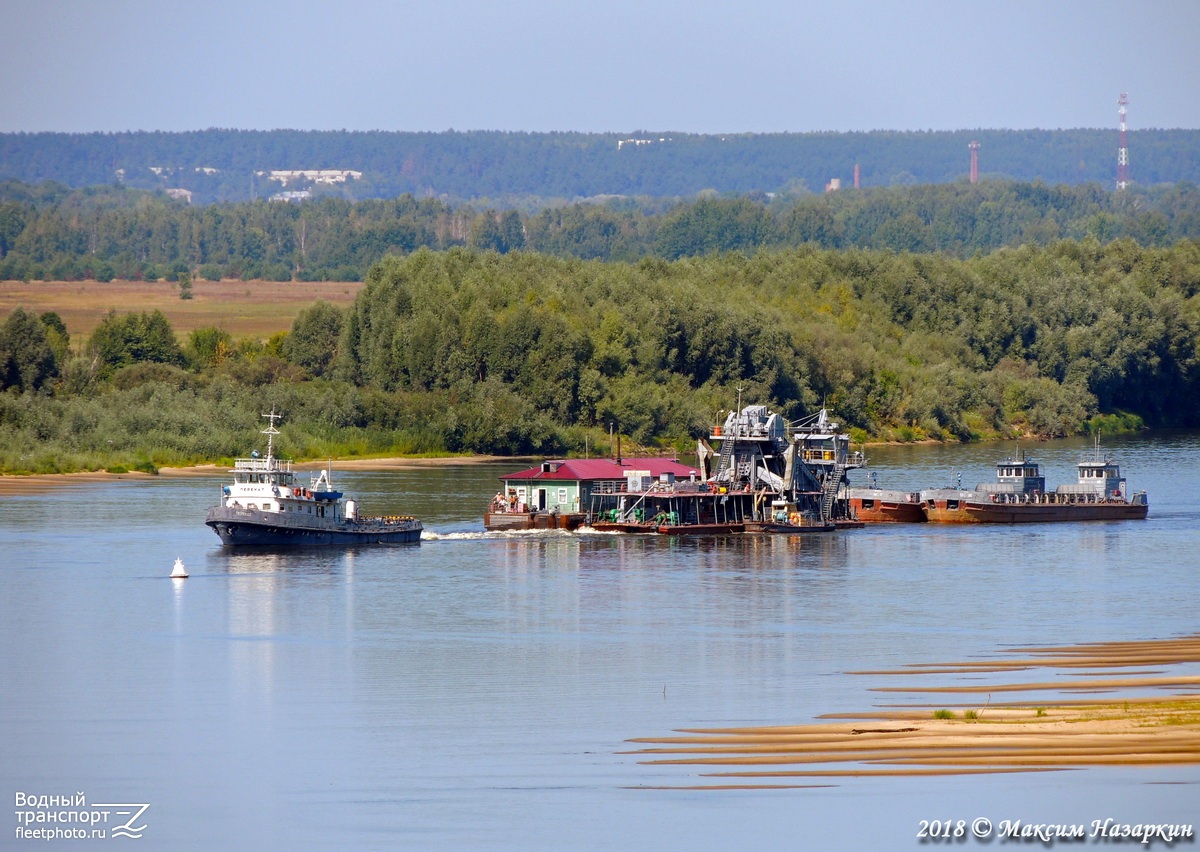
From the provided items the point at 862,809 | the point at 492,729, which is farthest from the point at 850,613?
the point at 862,809

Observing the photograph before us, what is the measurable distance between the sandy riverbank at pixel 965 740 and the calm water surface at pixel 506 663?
0.71m

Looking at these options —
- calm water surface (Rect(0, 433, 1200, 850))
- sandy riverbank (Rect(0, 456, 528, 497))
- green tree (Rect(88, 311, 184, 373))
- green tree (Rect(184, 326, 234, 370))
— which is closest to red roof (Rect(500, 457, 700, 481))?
calm water surface (Rect(0, 433, 1200, 850))

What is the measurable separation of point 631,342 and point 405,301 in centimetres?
1753

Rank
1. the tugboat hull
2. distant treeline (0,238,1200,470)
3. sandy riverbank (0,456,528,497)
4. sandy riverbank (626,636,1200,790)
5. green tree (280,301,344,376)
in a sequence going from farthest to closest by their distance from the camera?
1. green tree (280,301,344,376)
2. distant treeline (0,238,1200,470)
3. sandy riverbank (0,456,528,497)
4. the tugboat hull
5. sandy riverbank (626,636,1200,790)

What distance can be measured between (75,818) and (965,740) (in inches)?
647

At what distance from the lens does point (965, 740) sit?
1379 inches

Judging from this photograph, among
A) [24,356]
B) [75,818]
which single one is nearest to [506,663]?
[75,818]

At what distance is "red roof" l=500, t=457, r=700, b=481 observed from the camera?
84.9 meters

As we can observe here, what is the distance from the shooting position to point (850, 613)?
57.2 meters

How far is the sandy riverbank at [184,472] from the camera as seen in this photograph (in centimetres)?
10031

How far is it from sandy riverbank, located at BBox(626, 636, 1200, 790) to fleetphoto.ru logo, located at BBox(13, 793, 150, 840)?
9753mm

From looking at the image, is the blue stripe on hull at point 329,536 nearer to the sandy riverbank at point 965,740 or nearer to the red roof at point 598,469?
the red roof at point 598,469

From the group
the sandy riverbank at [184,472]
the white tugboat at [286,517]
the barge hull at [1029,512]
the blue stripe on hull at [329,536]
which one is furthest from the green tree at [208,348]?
the barge hull at [1029,512]

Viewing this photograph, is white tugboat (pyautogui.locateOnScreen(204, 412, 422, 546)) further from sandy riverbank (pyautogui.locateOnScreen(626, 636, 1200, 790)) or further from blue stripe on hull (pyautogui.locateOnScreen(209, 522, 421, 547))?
sandy riverbank (pyautogui.locateOnScreen(626, 636, 1200, 790))
